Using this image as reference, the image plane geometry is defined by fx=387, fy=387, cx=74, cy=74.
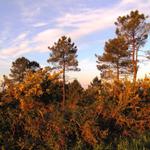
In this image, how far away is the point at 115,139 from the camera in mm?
8344

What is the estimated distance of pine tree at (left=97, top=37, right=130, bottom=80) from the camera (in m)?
49.8

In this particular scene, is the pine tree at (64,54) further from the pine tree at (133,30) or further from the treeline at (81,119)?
the treeline at (81,119)

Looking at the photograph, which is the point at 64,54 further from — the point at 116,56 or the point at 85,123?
the point at 85,123

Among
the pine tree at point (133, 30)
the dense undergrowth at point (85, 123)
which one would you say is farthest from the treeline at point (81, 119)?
the pine tree at point (133, 30)

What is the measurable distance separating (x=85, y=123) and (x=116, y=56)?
45.1 meters

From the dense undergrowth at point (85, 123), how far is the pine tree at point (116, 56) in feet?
130

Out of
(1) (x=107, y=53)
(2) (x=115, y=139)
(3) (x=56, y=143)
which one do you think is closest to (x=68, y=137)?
(3) (x=56, y=143)

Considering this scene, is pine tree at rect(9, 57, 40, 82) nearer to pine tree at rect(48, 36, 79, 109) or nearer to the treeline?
pine tree at rect(48, 36, 79, 109)

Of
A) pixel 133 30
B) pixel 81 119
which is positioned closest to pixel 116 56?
pixel 133 30

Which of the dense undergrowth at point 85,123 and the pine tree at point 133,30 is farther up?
the pine tree at point 133,30

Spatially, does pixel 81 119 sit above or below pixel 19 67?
below

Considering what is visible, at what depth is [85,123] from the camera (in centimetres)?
802

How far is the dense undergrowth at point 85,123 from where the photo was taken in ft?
26.0

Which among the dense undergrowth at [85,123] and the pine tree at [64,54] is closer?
the dense undergrowth at [85,123]
